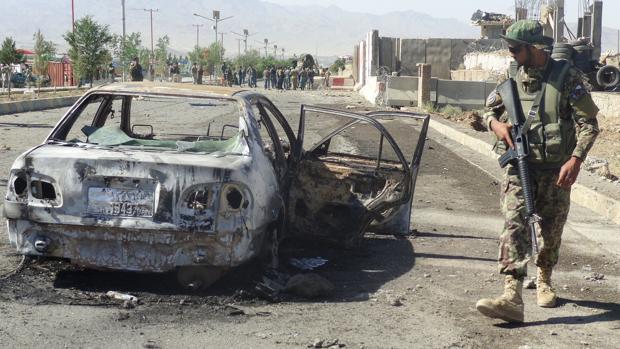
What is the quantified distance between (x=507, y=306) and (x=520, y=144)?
95cm

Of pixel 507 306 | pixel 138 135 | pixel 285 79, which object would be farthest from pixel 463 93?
pixel 285 79

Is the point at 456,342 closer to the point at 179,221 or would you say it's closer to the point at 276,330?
the point at 276,330

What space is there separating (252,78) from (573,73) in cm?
6617

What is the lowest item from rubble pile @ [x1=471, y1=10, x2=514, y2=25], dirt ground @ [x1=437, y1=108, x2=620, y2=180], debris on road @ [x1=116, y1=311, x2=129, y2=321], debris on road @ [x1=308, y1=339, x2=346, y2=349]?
dirt ground @ [x1=437, y1=108, x2=620, y2=180]

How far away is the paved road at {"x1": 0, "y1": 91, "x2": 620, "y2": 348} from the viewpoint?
463 centimetres

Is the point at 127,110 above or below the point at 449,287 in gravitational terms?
above

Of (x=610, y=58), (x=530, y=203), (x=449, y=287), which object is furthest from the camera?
(x=610, y=58)

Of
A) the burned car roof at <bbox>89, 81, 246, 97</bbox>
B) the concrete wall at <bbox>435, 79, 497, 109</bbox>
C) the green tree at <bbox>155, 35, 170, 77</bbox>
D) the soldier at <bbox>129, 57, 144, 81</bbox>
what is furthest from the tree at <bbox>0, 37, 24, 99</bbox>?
the green tree at <bbox>155, 35, 170, 77</bbox>

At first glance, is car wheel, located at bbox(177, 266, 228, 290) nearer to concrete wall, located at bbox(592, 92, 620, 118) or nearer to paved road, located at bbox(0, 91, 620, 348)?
paved road, located at bbox(0, 91, 620, 348)

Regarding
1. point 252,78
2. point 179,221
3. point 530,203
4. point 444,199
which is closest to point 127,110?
point 179,221

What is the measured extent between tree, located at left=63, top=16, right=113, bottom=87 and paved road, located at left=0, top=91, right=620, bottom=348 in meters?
34.9

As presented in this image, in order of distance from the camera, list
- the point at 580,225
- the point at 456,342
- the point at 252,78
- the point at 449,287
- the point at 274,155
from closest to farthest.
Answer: the point at 456,342 < the point at 449,287 < the point at 274,155 < the point at 580,225 < the point at 252,78

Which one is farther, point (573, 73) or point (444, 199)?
point (444, 199)

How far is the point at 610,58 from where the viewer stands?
33.3 metres
